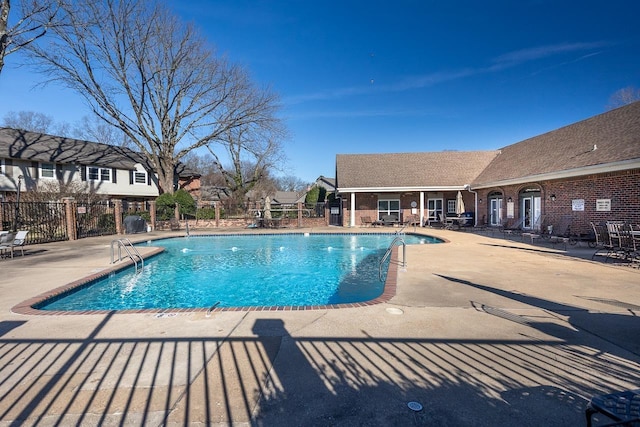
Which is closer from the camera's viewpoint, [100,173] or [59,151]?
[59,151]

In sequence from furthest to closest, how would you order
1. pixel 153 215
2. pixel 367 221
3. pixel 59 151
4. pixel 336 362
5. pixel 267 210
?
pixel 59 151
pixel 267 210
pixel 367 221
pixel 153 215
pixel 336 362

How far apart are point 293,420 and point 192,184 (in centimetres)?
Result: 3738

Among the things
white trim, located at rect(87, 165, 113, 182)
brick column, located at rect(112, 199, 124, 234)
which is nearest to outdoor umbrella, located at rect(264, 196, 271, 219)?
brick column, located at rect(112, 199, 124, 234)

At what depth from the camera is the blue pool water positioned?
7441mm

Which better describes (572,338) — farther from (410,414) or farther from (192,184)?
(192,184)

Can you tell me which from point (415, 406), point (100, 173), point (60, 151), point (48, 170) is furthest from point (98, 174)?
point (415, 406)

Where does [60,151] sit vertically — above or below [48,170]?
above

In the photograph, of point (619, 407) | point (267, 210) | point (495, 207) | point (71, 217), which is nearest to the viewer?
point (619, 407)

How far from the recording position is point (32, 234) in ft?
49.4

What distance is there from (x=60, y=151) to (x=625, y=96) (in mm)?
47856

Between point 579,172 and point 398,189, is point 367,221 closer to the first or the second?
point 398,189

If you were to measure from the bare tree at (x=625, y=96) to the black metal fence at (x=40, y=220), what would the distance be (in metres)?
41.7

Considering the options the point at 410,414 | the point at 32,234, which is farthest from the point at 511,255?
the point at 32,234

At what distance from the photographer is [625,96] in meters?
29.0
